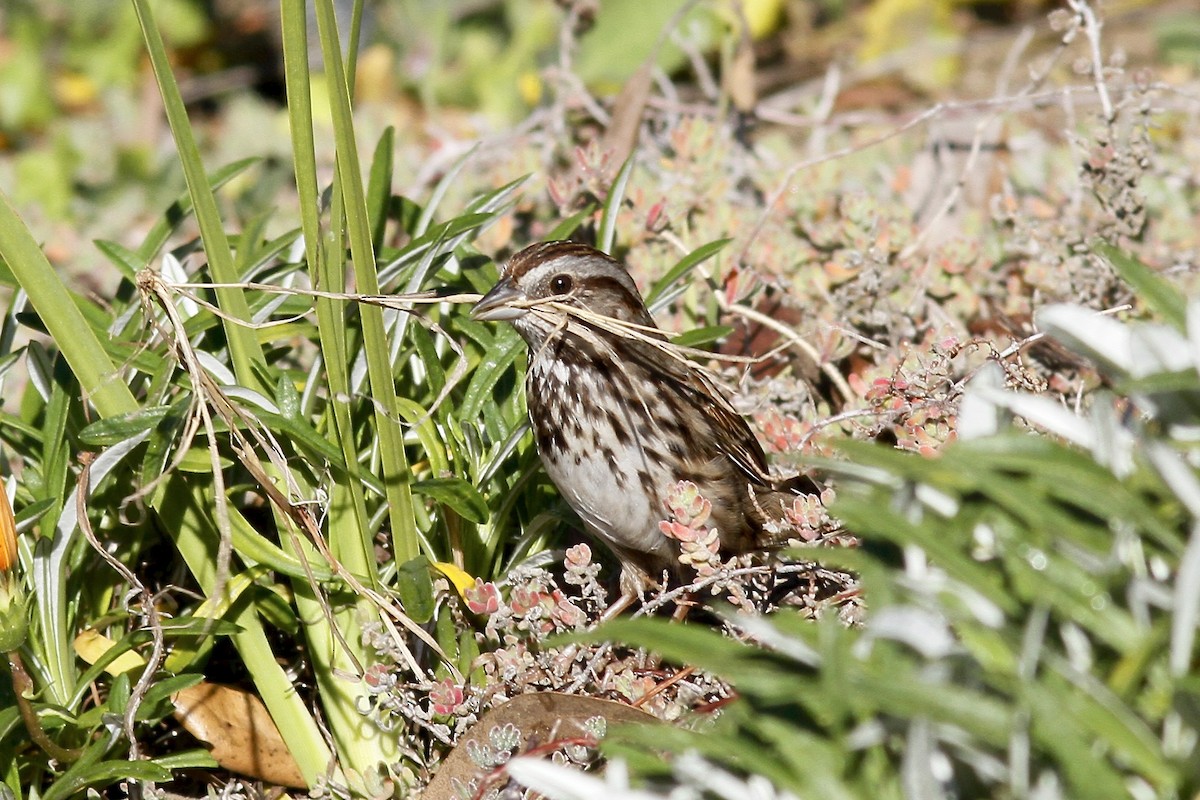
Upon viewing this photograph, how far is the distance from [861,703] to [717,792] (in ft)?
0.94

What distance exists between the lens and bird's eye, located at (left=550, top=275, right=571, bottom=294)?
318 cm

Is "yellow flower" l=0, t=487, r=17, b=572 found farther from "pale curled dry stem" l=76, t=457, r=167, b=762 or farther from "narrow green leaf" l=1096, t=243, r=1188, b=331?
"narrow green leaf" l=1096, t=243, r=1188, b=331

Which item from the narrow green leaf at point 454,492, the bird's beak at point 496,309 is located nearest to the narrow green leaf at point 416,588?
the narrow green leaf at point 454,492

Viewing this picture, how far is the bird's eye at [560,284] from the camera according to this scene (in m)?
3.18

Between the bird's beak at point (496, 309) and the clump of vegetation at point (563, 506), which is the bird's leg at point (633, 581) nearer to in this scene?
the clump of vegetation at point (563, 506)

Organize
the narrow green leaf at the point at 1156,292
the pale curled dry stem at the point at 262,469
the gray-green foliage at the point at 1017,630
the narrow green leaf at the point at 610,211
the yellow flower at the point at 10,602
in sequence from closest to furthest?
the gray-green foliage at the point at 1017,630
the narrow green leaf at the point at 1156,292
the pale curled dry stem at the point at 262,469
the yellow flower at the point at 10,602
the narrow green leaf at the point at 610,211

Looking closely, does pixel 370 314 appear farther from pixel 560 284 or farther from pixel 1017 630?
pixel 1017 630

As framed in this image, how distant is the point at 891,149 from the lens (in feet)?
18.8

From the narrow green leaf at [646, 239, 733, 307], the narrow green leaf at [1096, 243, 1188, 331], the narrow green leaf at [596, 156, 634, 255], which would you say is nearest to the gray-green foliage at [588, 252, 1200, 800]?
the narrow green leaf at [1096, 243, 1188, 331]

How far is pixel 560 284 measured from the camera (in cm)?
321

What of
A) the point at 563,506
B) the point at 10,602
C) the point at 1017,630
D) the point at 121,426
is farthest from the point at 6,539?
the point at 1017,630

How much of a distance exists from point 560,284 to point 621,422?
0.35 metres

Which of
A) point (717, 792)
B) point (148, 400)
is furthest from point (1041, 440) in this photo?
point (148, 400)

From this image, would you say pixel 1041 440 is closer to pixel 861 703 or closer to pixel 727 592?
pixel 861 703
